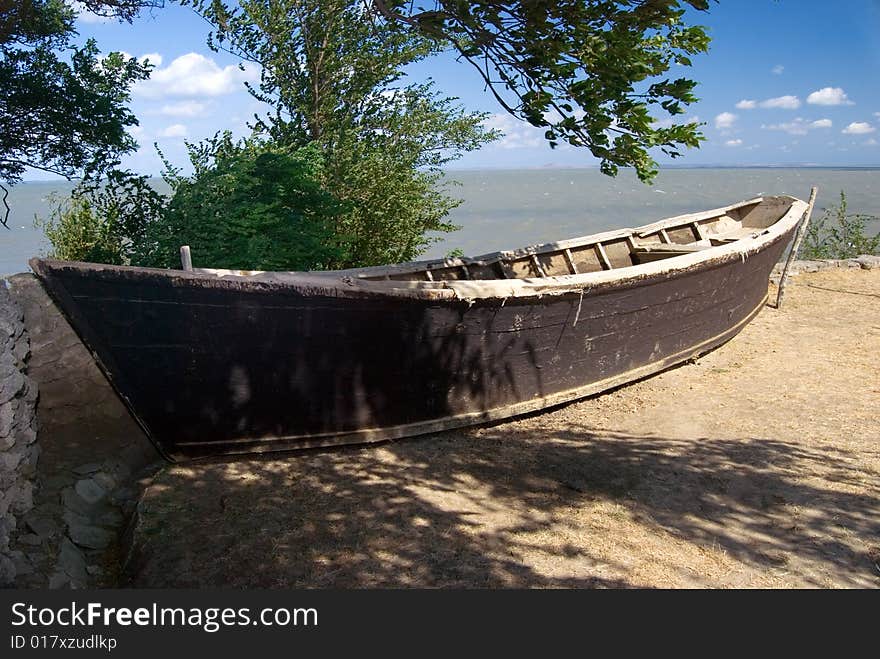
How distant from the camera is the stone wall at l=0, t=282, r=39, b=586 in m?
3.93

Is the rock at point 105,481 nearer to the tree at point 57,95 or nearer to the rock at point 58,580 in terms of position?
the rock at point 58,580

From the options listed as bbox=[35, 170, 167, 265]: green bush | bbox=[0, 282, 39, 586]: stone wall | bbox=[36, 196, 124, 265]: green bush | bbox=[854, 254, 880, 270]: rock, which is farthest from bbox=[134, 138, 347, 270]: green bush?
bbox=[854, 254, 880, 270]: rock

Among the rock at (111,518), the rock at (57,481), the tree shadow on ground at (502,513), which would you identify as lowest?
the tree shadow on ground at (502,513)

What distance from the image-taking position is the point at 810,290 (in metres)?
11.8

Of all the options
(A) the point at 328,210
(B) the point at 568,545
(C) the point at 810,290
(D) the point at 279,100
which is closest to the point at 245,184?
(A) the point at 328,210

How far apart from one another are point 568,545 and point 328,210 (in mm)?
6938

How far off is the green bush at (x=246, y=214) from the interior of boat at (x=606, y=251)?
247 cm

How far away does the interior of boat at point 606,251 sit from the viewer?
24.3 feet

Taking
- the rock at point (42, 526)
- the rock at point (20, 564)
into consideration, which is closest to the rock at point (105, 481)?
the rock at point (42, 526)

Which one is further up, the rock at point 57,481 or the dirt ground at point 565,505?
the rock at point 57,481

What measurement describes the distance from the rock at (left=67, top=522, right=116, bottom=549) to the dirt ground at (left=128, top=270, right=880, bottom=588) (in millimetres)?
306

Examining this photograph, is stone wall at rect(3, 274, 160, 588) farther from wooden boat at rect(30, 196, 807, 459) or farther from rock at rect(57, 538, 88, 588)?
wooden boat at rect(30, 196, 807, 459)

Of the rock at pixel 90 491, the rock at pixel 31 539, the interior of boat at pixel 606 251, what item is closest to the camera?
the rock at pixel 31 539

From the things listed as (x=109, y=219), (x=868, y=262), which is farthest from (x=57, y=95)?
(x=868, y=262)
